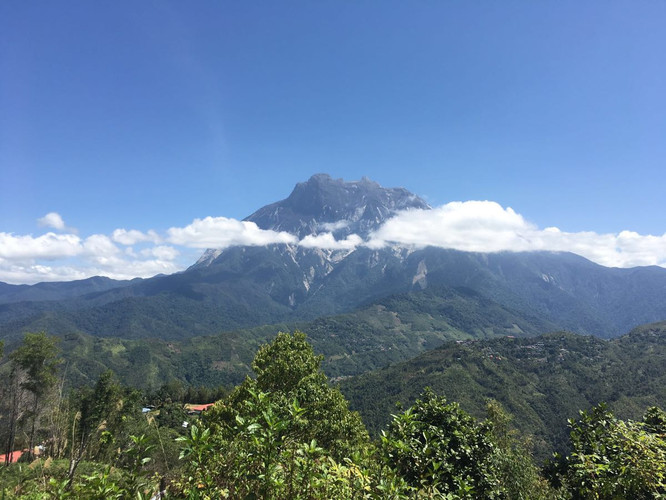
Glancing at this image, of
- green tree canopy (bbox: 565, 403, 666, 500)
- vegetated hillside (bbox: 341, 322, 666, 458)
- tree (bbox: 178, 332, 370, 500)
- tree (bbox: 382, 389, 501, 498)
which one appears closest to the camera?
tree (bbox: 178, 332, 370, 500)

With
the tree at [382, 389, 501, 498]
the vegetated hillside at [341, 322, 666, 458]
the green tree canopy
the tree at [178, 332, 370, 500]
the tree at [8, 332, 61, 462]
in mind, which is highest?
the tree at [178, 332, 370, 500]

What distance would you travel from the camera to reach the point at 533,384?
16462 cm

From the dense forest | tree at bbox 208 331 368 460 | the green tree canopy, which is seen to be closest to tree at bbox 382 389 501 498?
the dense forest

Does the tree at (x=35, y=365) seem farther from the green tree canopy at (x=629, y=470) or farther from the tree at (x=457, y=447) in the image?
the green tree canopy at (x=629, y=470)

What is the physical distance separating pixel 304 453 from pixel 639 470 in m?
4.91

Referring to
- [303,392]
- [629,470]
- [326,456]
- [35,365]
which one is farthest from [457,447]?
[35,365]

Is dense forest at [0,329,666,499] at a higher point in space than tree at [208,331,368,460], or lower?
higher

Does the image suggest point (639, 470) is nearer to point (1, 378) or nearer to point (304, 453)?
point (304, 453)

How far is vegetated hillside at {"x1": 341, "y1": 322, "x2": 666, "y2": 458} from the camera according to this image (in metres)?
132

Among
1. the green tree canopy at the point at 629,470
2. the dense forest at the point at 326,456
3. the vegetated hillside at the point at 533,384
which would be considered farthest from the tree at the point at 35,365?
the vegetated hillside at the point at 533,384

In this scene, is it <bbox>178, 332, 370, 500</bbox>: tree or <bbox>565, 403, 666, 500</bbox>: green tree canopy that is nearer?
<bbox>178, 332, 370, 500</bbox>: tree

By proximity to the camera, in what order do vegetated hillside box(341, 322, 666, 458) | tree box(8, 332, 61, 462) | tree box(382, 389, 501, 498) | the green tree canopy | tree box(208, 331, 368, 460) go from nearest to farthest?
1. the green tree canopy
2. tree box(382, 389, 501, 498)
3. tree box(208, 331, 368, 460)
4. tree box(8, 332, 61, 462)
5. vegetated hillside box(341, 322, 666, 458)

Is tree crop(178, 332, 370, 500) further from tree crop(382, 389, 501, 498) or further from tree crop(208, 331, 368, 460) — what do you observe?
tree crop(208, 331, 368, 460)

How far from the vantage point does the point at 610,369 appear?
566ft
